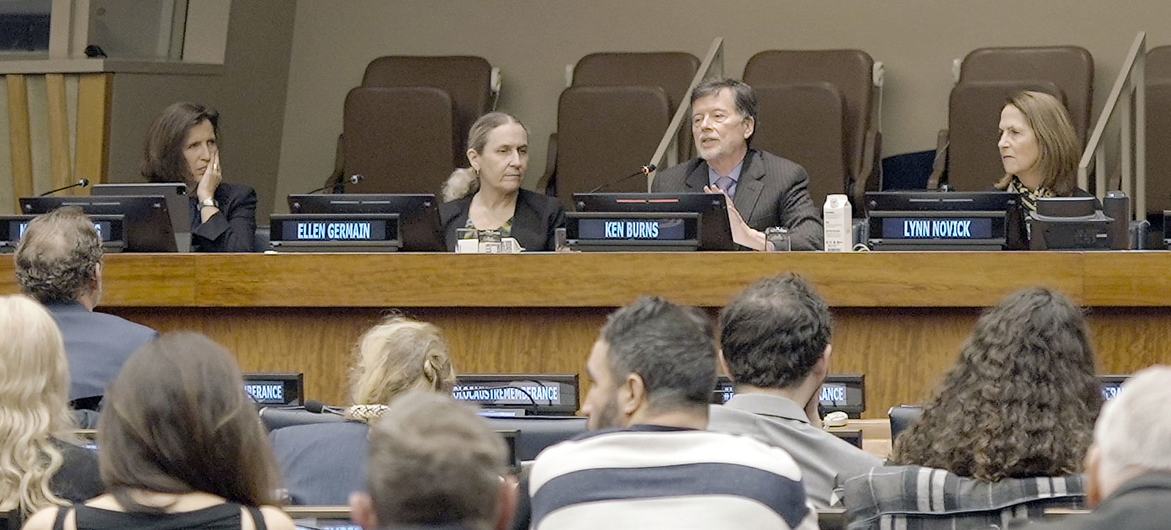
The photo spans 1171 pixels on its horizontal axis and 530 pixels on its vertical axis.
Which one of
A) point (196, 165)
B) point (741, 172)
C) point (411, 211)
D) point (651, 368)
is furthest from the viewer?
point (196, 165)

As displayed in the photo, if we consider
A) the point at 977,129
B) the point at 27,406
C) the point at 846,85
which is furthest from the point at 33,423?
the point at 846,85

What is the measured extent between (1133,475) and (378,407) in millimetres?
1517

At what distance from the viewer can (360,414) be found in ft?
9.40

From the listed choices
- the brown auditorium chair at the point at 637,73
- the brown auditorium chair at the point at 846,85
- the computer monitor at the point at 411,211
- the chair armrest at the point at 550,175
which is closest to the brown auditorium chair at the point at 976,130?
the brown auditorium chair at the point at 846,85

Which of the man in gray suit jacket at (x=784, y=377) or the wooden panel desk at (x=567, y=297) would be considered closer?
the man in gray suit jacket at (x=784, y=377)

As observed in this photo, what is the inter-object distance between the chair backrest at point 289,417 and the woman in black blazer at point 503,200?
2313mm

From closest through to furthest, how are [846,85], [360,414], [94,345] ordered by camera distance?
1. [360,414]
2. [94,345]
3. [846,85]

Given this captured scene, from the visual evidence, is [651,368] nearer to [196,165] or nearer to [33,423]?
[33,423]

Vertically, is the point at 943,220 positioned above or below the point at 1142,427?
above

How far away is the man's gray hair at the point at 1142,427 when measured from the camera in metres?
1.58

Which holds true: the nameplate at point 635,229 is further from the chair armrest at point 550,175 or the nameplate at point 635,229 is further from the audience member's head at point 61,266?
the chair armrest at point 550,175

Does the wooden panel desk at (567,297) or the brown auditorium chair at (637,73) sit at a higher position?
the brown auditorium chair at (637,73)

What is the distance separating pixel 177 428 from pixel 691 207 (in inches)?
108

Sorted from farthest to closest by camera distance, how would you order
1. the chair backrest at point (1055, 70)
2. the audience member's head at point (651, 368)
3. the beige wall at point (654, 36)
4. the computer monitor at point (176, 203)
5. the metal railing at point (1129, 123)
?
the beige wall at point (654, 36)
the chair backrest at point (1055, 70)
the metal railing at point (1129, 123)
the computer monitor at point (176, 203)
the audience member's head at point (651, 368)
